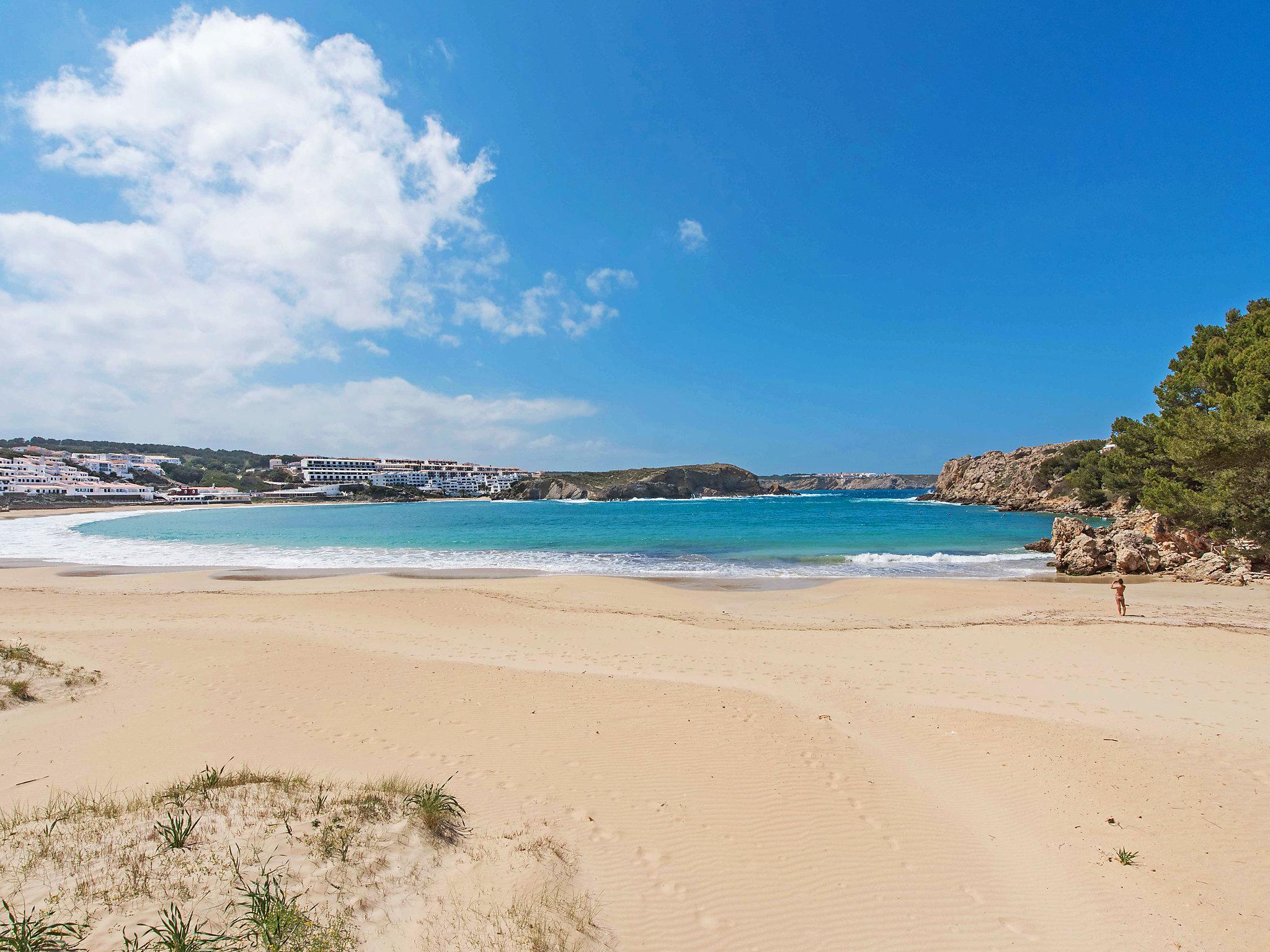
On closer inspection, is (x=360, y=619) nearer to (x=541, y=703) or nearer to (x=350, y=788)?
(x=541, y=703)

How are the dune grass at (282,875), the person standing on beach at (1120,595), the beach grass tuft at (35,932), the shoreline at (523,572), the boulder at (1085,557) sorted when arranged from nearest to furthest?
the beach grass tuft at (35,932) < the dune grass at (282,875) < the person standing on beach at (1120,595) < the shoreline at (523,572) < the boulder at (1085,557)

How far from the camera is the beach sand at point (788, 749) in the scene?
4.45 m

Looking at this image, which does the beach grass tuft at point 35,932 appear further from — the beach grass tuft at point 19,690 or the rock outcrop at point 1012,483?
the rock outcrop at point 1012,483

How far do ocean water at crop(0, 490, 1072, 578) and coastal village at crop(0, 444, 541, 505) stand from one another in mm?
52143

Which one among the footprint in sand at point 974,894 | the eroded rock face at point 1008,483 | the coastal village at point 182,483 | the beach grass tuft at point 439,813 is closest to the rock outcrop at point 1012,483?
the eroded rock face at point 1008,483

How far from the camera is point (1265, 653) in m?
11.3

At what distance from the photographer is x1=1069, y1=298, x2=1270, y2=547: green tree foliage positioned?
17125 millimetres

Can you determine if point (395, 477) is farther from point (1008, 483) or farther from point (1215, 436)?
point (1215, 436)

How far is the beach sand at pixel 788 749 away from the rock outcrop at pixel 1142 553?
8328 mm

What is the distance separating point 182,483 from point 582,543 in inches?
6752

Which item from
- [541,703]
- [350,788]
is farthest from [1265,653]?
[350,788]

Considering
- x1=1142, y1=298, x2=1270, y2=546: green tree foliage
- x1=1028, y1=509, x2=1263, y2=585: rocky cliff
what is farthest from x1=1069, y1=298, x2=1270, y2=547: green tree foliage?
x1=1028, y1=509, x2=1263, y2=585: rocky cliff

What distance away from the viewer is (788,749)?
720 centimetres

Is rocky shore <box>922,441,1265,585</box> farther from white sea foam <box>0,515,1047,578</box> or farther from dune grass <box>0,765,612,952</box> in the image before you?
dune grass <box>0,765,612,952</box>
